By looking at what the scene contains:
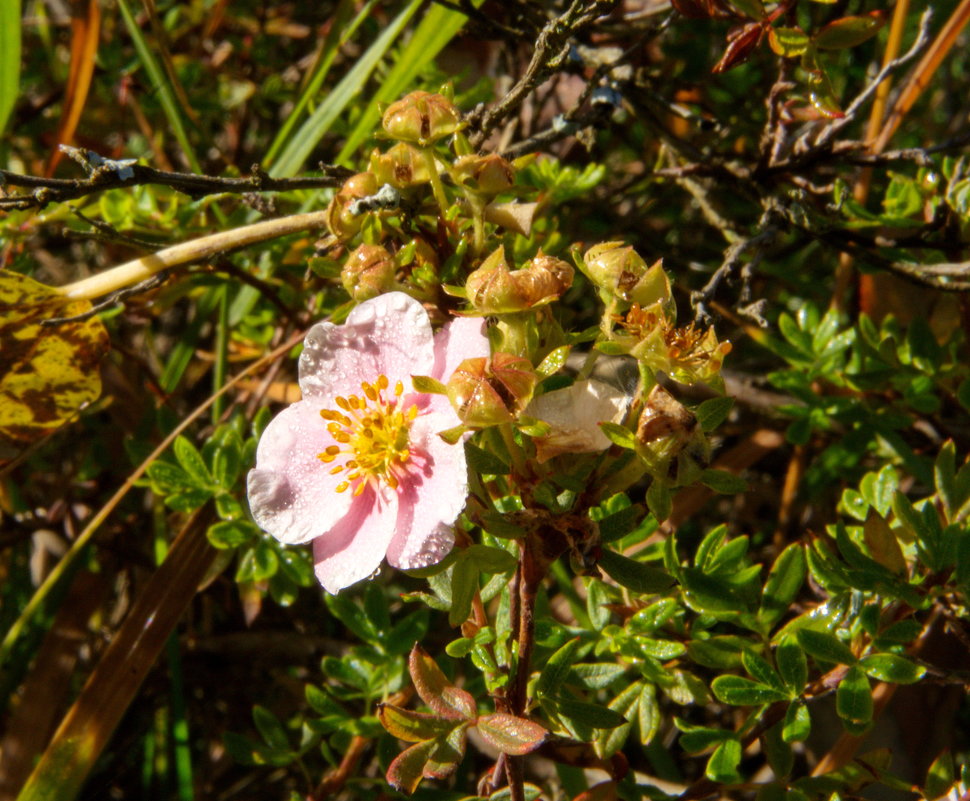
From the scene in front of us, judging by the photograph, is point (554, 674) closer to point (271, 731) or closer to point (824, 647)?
point (824, 647)

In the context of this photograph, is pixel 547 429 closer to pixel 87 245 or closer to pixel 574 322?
pixel 574 322

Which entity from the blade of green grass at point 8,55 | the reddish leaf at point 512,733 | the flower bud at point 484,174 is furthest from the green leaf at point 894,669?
the blade of green grass at point 8,55

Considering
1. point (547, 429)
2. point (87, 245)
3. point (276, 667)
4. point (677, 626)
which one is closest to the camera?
point (547, 429)

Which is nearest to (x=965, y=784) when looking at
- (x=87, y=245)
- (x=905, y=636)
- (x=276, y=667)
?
(x=905, y=636)

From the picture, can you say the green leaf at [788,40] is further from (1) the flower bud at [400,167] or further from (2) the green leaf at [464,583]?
(2) the green leaf at [464,583]

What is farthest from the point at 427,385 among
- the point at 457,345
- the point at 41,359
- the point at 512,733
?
the point at 41,359
